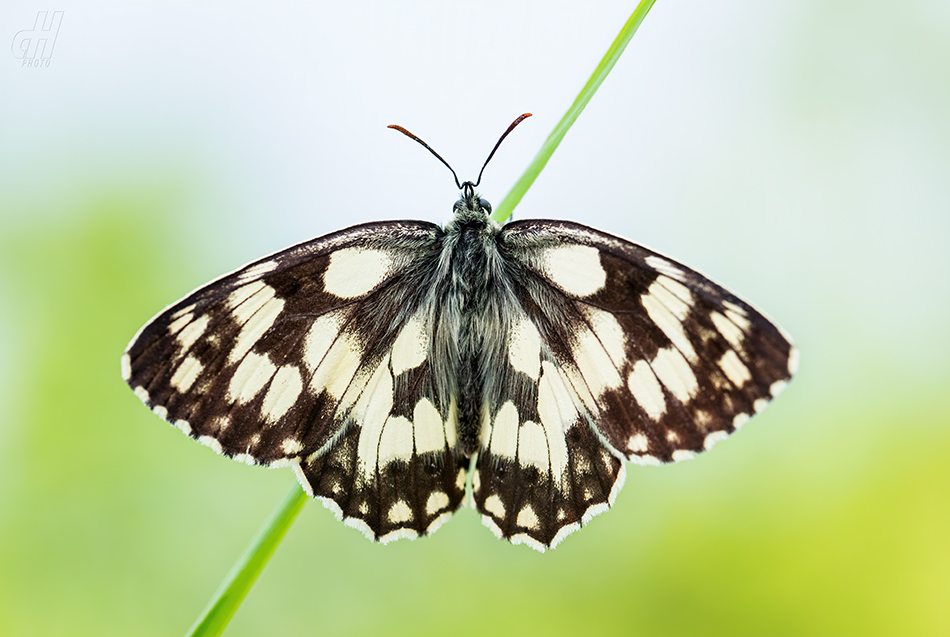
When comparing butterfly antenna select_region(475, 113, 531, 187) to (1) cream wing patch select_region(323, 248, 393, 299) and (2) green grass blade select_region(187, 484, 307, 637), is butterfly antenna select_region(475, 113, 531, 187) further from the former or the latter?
(2) green grass blade select_region(187, 484, 307, 637)

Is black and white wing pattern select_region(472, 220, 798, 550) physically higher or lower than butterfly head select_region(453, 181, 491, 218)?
lower

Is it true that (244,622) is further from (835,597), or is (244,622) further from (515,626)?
(835,597)

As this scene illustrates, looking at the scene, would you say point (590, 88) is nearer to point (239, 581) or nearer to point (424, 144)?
point (424, 144)

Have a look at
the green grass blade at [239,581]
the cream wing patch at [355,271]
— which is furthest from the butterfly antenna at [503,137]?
the green grass blade at [239,581]

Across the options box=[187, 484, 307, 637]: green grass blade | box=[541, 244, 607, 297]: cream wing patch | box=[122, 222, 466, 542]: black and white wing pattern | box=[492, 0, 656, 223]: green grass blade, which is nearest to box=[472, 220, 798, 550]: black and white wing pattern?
box=[541, 244, 607, 297]: cream wing patch

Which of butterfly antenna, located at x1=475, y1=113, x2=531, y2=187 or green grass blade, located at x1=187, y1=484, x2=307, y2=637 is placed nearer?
green grass blade, located at x1=187, y1=484, x2=307, y2=637

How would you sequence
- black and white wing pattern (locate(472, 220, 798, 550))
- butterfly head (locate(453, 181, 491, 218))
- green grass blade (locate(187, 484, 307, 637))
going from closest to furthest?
green grass blade (locate(187, 484, 307, 637)), black and white wing pattern (locate(472, 220, 798, 550)), butterfly head (locate(453, 181, 491, 218))

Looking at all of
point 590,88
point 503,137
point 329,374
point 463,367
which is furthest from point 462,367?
point 590,88
